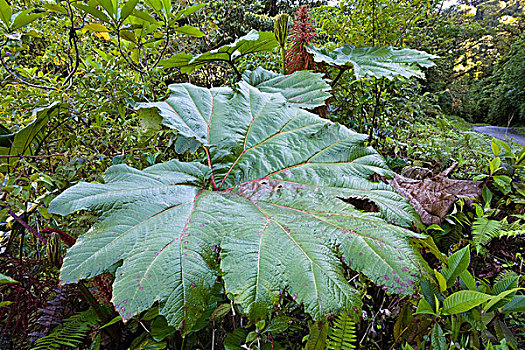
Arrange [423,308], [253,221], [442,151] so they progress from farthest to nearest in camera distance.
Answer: [442,151] → [423,308] → [253,221]

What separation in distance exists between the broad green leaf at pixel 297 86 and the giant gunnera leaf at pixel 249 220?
0.12 m

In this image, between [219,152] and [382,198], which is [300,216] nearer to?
[382,198]

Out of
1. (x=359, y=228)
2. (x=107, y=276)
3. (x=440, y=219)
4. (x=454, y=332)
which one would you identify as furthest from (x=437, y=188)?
(x=107, y=276)

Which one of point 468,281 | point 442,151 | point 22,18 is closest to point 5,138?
point 22,18

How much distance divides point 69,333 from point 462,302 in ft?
3.58

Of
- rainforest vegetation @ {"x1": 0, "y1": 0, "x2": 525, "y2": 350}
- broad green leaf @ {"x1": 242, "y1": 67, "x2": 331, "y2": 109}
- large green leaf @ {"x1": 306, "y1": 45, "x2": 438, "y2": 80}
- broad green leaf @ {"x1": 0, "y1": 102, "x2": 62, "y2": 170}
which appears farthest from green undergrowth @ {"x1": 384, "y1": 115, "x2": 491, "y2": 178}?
broad green leaf @ {"x1": 0, "y1": 102, "x2": 62, "y2": 170}

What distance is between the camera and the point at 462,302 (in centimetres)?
73

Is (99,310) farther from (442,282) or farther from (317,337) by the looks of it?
(442,282)

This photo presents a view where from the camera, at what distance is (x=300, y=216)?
668mm

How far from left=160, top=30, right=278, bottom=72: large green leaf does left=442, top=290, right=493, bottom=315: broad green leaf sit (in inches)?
43.2

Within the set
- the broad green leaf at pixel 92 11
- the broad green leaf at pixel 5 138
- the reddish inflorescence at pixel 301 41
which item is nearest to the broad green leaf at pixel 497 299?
the reddish inflorescence at pixel 301 41

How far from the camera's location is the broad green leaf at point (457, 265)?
79 centimetres

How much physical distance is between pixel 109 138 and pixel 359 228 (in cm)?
112

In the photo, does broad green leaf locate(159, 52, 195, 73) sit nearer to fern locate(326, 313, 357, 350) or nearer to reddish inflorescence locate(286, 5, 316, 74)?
reddish inflorescence locate(286, 5, 316, 74)
